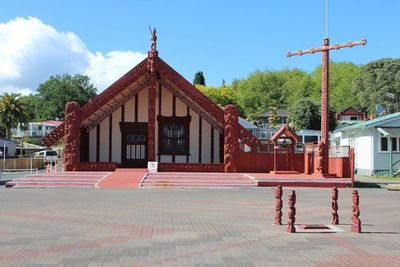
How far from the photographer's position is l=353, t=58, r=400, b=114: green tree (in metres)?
79.2

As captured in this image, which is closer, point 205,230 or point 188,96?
point 205,230

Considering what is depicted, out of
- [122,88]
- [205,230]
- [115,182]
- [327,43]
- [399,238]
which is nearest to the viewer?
[399,238]

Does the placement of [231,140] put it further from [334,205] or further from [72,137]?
[334,205]

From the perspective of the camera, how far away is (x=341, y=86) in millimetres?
98625

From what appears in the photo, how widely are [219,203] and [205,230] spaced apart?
596 cm

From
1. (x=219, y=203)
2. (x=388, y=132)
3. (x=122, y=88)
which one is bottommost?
(x=219, y=203)

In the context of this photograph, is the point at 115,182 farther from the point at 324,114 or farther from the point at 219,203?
the point at 324,114

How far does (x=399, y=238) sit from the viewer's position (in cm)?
1052

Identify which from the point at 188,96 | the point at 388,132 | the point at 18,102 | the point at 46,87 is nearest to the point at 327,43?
the point at 188,96

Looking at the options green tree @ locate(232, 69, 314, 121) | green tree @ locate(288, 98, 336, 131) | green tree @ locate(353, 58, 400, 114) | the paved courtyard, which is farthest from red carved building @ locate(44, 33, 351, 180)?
green tree @ locate(232, 69, 314, 121)

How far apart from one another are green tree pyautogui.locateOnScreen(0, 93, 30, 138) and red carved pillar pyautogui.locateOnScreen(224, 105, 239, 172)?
161ft

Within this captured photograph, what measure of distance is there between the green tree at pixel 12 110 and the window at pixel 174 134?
4390cm

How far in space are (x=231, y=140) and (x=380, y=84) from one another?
5868 centimetres

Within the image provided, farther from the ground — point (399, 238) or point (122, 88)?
point (122, 88)
